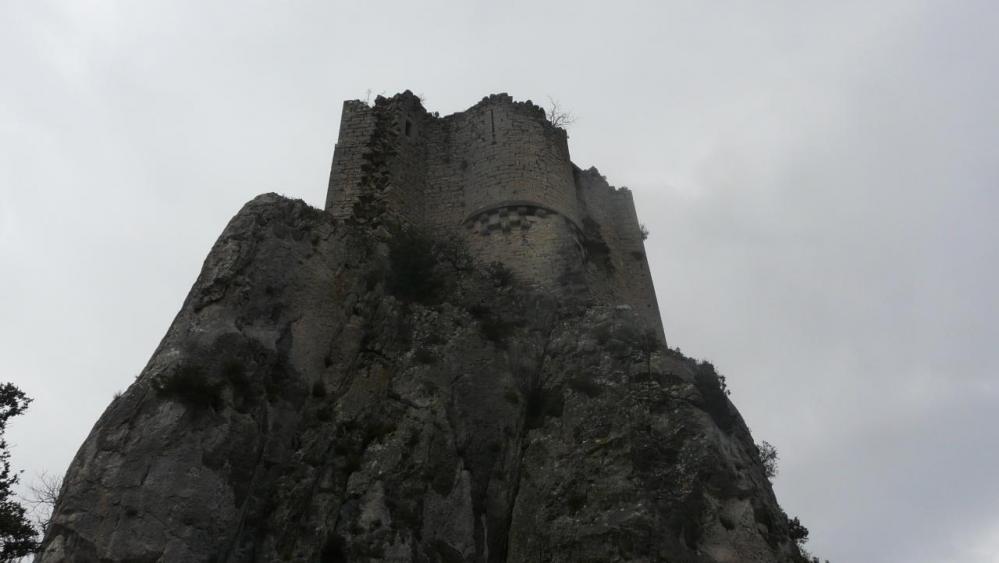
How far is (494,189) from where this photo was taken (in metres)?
21.4

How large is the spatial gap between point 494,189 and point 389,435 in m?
9.12

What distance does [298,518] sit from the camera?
529 inches

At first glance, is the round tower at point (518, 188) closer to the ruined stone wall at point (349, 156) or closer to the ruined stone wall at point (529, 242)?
the ruined stone wall at point (529, 242)

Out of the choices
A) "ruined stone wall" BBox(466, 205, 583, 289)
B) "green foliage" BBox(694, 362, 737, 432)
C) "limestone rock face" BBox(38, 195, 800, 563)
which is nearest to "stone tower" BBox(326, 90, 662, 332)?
"ruined stone wall" BBox(466, 205, 583, 289)

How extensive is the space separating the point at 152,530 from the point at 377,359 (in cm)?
624

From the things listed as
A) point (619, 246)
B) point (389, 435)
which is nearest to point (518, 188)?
point (619, 246)

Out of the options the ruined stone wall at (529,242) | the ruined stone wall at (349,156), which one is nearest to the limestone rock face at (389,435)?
the ruined stone wall at (529,242)

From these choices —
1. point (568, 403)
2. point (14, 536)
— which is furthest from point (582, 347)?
point (14, 536)

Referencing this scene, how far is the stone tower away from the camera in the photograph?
66.3ft

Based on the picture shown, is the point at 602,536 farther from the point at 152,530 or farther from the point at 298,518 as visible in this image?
the point at 152,530

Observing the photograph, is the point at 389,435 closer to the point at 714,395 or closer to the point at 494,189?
the point at 714,395

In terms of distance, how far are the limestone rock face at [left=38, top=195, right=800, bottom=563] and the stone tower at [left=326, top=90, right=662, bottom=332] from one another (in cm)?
206

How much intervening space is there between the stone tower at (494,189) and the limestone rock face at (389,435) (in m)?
2.06

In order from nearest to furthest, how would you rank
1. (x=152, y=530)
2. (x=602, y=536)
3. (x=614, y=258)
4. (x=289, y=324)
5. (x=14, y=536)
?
(x=152, y=530), (x=602, y=536), (x=289, y=324), (x=14, y=536), (x=614, y=258)
